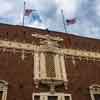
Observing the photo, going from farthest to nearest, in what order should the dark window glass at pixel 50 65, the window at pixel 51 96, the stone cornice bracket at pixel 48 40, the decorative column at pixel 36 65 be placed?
the stone cornice bracket at pixel 48 40
the dark window glass at pixel 50 65
the decorative column at pixel 36 65
the window at pixel 51 96

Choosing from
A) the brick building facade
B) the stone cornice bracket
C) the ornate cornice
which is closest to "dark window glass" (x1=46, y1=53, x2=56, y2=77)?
the brick building facade

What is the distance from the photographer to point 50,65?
18000 mm

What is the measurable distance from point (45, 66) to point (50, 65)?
0.57 m

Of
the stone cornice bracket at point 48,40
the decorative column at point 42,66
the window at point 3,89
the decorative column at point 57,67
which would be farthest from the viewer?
the stone cornice bracket at point 48,40

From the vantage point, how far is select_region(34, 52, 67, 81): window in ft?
56.3

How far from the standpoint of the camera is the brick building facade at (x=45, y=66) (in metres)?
15.9

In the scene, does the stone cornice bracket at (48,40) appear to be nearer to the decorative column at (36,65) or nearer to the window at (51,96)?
the decorative column at (36,65)

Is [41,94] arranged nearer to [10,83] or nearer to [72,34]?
[10,83]

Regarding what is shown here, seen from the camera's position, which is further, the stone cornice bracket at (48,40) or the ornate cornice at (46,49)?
the stone cornice bracket at (48,40)

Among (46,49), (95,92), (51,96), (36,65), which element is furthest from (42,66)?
(95,92)

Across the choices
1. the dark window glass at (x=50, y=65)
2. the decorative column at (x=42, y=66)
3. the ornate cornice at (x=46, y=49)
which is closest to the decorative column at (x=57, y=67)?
the dark window glass at (x=50, y=65)

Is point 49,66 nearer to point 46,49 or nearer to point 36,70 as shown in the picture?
point 36,70

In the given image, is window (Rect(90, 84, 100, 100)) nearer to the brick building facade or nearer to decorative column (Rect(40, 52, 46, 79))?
the brick building facade

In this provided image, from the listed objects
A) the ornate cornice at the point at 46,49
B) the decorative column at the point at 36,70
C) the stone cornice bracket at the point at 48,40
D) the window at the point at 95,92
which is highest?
the stone cornice bracket at the point at 48,40
